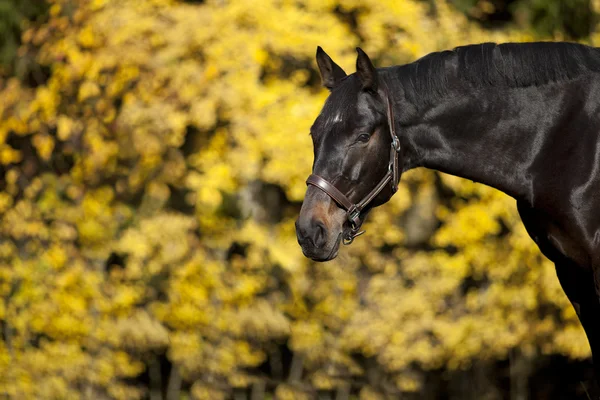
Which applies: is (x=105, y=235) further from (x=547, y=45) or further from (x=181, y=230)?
(x=547, y=45)

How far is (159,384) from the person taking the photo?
9.98m

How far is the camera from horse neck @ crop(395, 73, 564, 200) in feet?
12.2

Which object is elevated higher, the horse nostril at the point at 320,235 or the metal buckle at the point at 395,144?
the metal buckle at the point at 395,144

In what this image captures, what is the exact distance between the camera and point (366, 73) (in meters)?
3.59

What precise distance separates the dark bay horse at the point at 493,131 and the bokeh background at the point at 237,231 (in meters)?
3.39

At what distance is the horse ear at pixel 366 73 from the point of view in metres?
3.54

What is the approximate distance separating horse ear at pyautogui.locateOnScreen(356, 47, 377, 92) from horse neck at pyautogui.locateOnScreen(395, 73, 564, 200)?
21 centimetres

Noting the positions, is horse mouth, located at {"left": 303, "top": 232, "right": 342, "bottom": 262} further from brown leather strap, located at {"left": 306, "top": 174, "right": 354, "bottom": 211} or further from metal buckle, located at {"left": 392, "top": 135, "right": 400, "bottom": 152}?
metal buckle, located at {"left": 392, "top": 135, "right": 400, "bottom": 152}

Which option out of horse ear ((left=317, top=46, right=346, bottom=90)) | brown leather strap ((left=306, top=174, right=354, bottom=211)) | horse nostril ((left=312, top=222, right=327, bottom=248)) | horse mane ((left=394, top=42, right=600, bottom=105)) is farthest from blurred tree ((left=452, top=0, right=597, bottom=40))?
horse nostril ((left=312, top=222, right=327, bottom=248))

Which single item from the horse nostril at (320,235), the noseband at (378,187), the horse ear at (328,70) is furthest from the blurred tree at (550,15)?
the horse nostril at (320,235)

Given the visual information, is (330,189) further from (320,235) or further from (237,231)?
(237,231)

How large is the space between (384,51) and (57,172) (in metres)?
3.84

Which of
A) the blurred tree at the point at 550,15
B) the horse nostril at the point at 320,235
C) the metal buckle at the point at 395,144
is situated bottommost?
the horse nostril at the point at 320,235

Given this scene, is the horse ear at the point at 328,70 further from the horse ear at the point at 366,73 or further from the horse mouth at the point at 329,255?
the horse mouth at the point at 329,255
